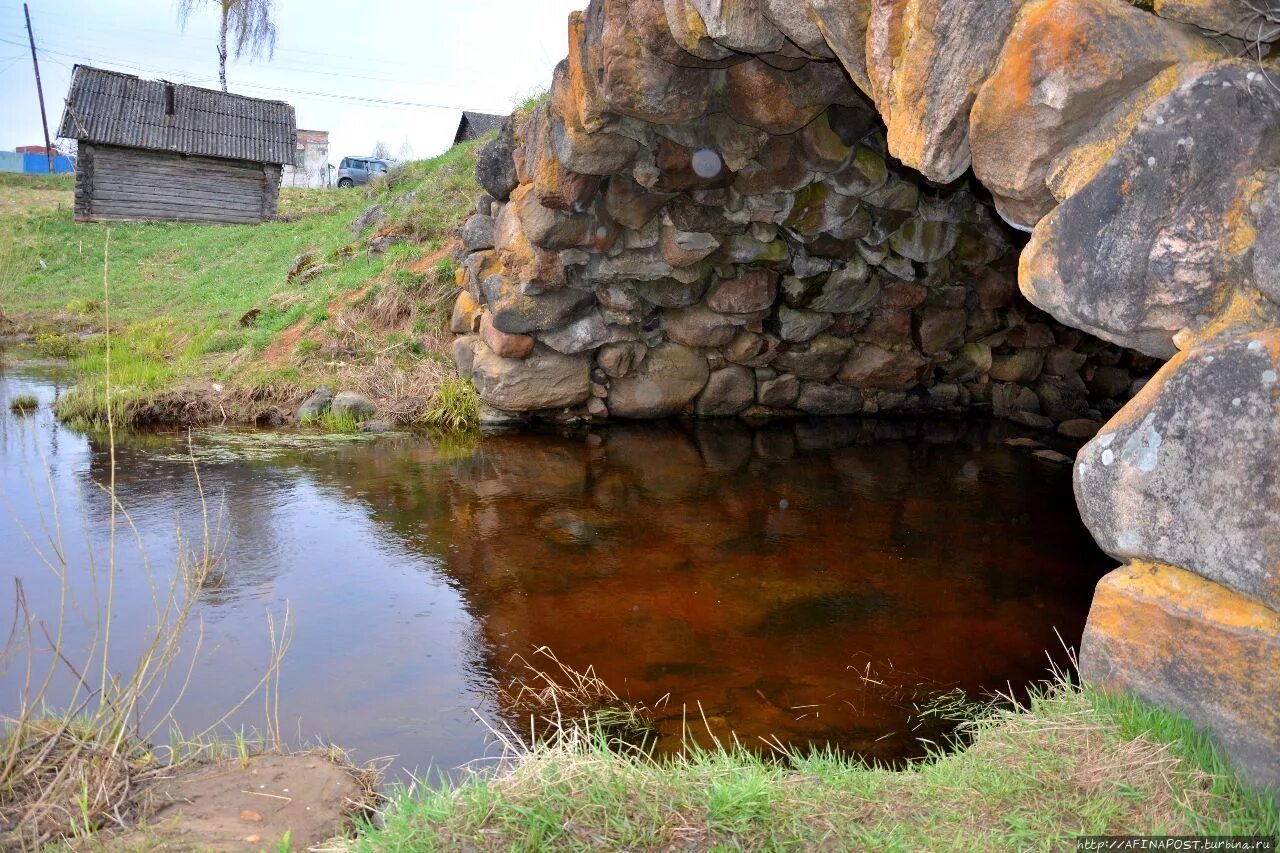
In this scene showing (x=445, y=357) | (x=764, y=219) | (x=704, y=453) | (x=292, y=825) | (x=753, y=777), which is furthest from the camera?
(x=445, y=357)

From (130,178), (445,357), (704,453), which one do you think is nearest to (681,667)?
(704,453)

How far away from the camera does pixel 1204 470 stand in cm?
222

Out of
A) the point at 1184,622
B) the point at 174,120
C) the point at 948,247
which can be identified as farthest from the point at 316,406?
the point at 174,120

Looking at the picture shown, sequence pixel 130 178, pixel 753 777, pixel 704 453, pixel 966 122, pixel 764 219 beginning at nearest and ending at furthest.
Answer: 1. pixel 753 777
2. pixel 966 122
3. pixel 764 219
4. pixel 704 453
5. pixel 130 178

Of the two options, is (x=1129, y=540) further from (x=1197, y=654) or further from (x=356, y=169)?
(x=356, y=169)

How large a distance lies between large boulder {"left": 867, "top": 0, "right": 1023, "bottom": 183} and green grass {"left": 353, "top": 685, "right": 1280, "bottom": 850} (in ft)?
5.85

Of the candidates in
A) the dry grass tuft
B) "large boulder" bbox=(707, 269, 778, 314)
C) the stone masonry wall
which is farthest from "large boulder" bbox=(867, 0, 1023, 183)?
"large boulder" bbox=(707, 269, 778, 314)

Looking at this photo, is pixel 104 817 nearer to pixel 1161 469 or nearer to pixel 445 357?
pixel 1161 469

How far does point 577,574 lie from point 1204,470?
3.49 m

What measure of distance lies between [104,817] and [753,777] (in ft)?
5.88

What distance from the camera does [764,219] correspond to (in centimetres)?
746

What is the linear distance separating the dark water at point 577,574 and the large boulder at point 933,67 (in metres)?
2.14

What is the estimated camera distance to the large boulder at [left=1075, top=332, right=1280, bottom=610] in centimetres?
210

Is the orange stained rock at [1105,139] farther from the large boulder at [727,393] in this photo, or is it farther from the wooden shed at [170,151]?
the wooden shed at [170,151]
